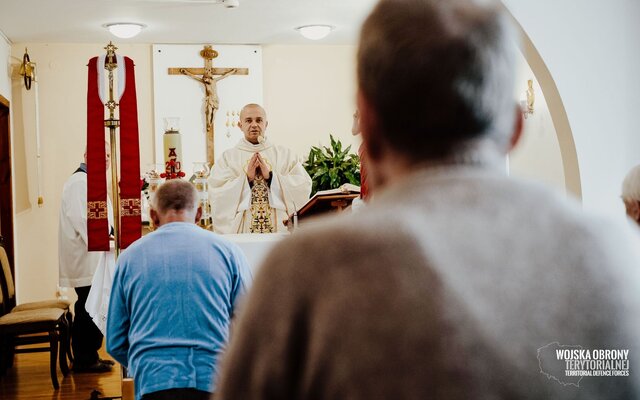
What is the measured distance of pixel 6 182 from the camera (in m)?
8.31

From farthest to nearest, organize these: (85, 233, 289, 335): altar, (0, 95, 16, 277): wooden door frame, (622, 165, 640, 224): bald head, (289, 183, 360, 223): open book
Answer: (0, 95, 16, 277): wooden door frame, (85, 233, 289, 335): altar, (289, 183, 360, 223): open book, (622, 165, 640, 224): bald head

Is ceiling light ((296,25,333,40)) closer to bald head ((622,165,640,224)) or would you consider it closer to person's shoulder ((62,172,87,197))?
person's shoulder ((62,172,87,197))

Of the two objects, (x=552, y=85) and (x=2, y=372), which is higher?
(x=552, y=85)

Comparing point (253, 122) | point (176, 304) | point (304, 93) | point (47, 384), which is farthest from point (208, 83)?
point (176, 304)

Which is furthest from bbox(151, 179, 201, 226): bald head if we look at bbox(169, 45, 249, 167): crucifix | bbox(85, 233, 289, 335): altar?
bbox(169, 45, 249, 167): crucifix

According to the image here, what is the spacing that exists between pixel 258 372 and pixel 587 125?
12.5 feet

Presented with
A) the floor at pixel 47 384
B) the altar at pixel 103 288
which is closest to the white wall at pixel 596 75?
the altar at pixel 103 288

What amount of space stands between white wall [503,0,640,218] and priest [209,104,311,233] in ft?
7.54

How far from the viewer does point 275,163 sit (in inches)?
239

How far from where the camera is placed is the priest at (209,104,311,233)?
5.89 m

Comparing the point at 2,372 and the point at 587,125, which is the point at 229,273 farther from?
the point at 2,372

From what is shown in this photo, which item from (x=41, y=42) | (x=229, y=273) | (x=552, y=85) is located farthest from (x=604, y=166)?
(x=41, y=42)

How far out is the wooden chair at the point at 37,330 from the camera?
5.78 m

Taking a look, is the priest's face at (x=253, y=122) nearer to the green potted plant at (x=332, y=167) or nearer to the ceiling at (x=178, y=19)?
the ceiling at (x=178, y=19)
